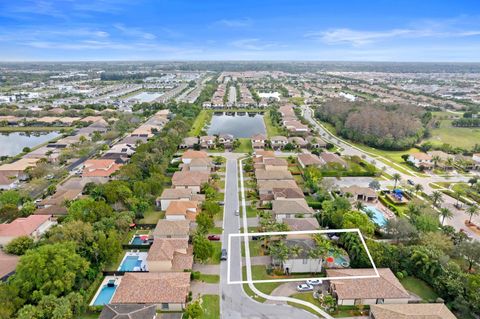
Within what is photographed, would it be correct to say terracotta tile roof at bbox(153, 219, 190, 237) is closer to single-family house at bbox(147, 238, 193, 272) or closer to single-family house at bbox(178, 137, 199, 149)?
single-family house at bbox(147, 238, 193, 272)

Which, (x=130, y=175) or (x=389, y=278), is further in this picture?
(x=130, y=175)

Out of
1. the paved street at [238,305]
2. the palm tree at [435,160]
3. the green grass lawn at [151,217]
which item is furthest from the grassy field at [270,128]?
the paved street at [238,305]

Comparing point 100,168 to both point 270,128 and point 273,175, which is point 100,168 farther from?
point 270,128

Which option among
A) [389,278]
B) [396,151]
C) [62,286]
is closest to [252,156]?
[396,151]

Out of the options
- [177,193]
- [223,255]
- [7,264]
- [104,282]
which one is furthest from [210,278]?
[7,264]

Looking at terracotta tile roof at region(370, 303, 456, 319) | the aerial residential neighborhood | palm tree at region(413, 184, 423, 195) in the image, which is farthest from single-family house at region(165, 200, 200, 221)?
palm tree at region(413, 184, 423, 195)

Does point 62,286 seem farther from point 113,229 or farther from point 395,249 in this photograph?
point 395,249

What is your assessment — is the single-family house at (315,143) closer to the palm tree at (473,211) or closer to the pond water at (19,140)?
the palm tree at (473,211)
